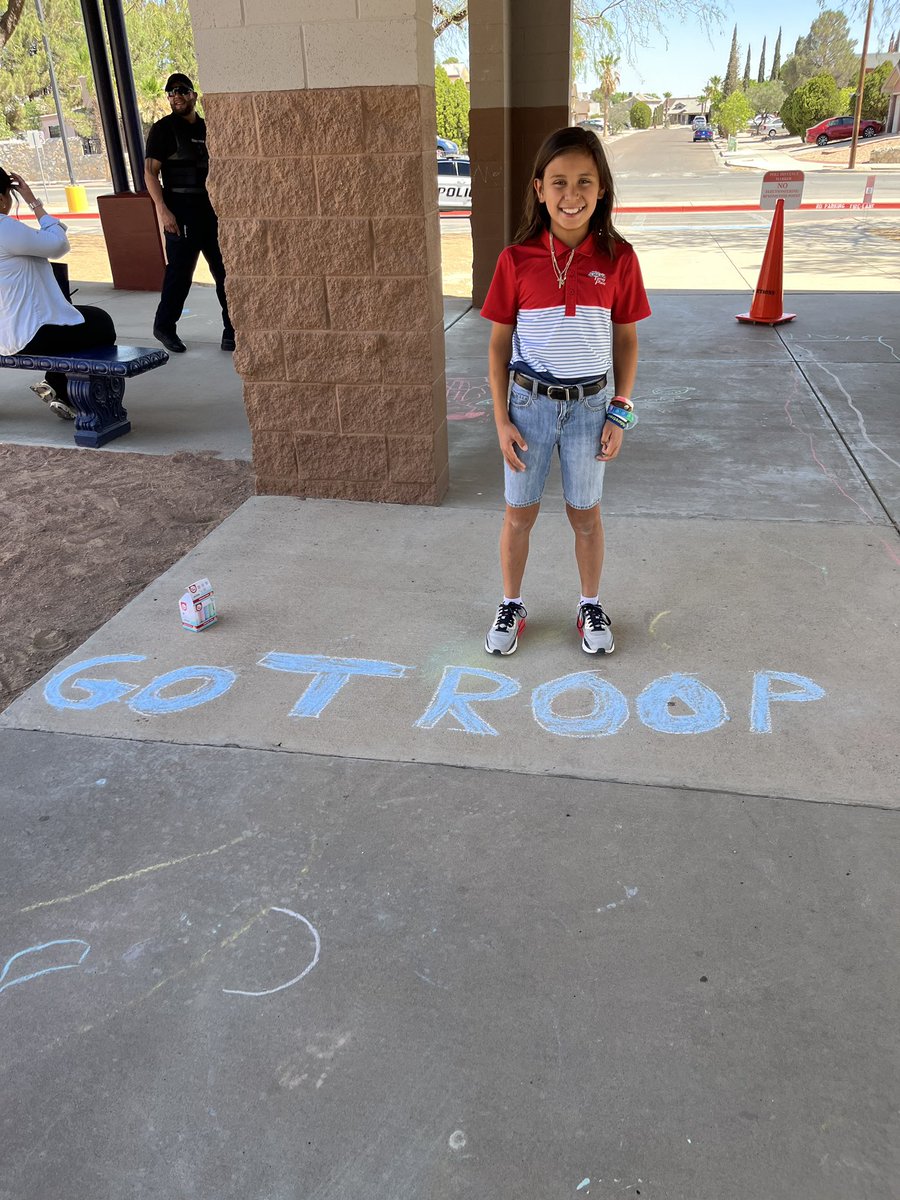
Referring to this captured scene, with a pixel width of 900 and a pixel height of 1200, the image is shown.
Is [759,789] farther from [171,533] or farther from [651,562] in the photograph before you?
[171,533]

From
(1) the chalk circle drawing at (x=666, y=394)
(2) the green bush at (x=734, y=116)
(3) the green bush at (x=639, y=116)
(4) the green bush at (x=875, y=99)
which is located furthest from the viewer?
(3) the green bush at (x=639, y=116)

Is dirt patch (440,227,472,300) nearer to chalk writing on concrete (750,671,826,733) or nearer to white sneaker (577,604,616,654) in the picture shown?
white sneaker (577,604,616,654)

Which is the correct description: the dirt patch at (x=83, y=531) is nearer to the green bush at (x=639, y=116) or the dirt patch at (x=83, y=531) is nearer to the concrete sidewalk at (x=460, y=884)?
the concrete sidewalk at (x=460, y=884)

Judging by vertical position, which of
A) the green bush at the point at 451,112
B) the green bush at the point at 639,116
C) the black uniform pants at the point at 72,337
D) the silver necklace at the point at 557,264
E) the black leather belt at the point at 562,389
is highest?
the green bush at the point at 639,116

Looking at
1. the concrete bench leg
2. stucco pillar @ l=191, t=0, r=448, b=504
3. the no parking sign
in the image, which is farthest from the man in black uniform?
the no parking sign

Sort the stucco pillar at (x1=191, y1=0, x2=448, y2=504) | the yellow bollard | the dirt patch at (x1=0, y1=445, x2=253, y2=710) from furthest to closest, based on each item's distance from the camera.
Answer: the yellow bollard, the stucco pillar at (x1=191, y1=0, x2=448, y2=504), the dirt patch at (x1=0, y1=445, x2=253, y2=710)

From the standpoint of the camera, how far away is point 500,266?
3143 millimetres

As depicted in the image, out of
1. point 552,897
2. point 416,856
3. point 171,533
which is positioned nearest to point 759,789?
point 552,897

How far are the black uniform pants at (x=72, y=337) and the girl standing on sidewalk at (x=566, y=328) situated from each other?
→ 412 cm

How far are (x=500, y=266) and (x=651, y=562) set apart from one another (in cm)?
173

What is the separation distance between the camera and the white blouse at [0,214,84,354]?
5.95 meters

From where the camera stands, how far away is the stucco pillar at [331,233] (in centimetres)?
430

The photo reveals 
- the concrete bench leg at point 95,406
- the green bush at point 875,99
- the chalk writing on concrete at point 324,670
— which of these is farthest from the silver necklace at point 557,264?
the green bush at point 875,99

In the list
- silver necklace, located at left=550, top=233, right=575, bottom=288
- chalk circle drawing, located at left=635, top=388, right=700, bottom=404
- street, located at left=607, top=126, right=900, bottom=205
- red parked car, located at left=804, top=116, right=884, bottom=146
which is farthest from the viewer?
red parked car, located at left=804, top=116, right=884, bottom=146
